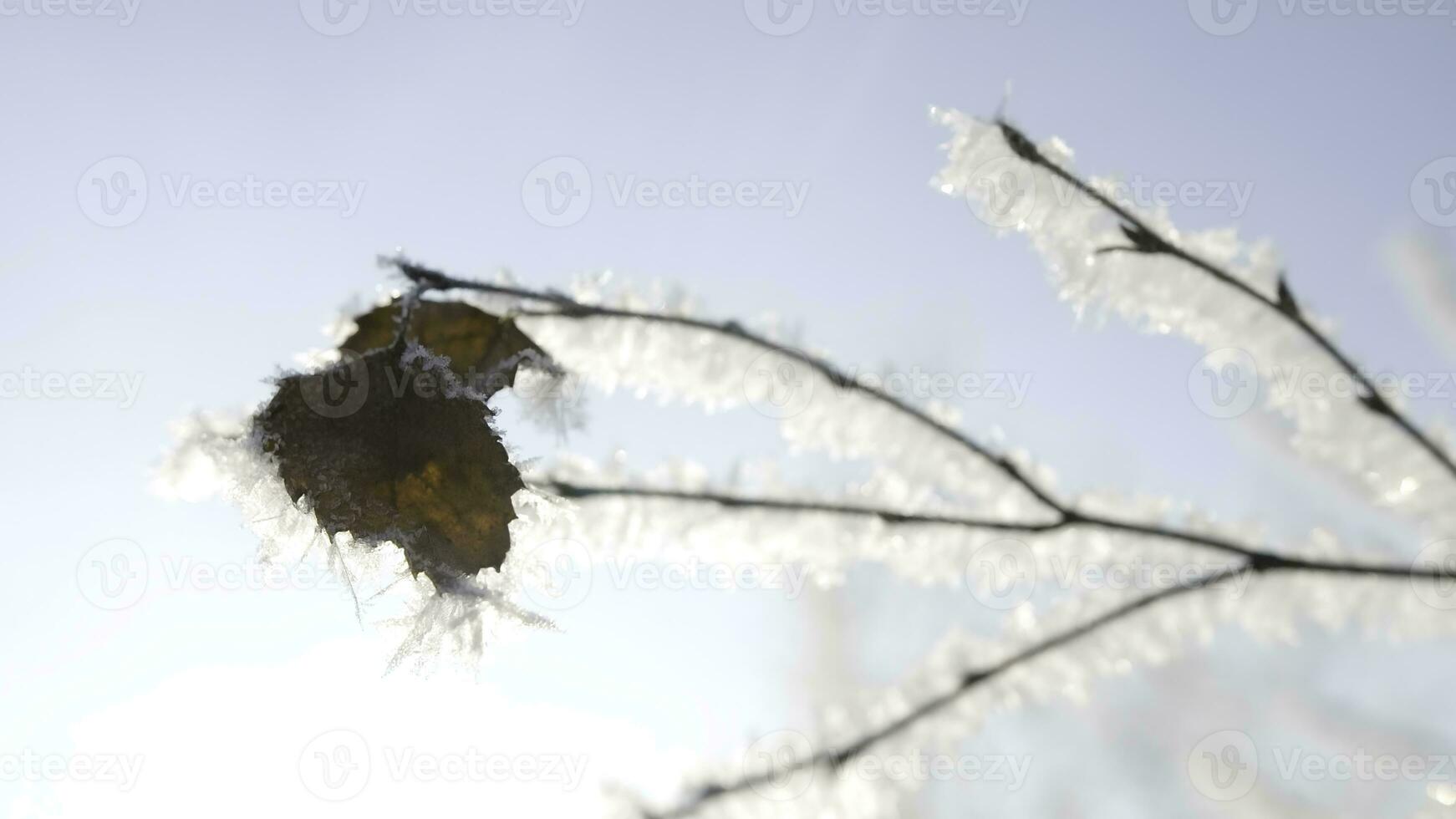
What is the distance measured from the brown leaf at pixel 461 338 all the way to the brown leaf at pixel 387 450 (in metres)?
0.04

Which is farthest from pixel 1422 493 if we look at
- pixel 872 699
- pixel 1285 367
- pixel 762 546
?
pixel 762 546

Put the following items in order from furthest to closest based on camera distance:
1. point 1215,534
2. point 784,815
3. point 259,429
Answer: point 1215,534 → point 784,815 → point 259,429

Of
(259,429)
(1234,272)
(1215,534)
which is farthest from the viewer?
(1234,272)

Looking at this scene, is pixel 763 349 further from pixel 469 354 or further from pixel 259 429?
pixel 259 429

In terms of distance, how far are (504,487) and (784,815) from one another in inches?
23.2

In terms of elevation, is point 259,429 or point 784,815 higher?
point 259,429

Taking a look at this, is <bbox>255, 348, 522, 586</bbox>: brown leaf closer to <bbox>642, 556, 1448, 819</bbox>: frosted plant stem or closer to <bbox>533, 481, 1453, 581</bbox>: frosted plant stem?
<bbox>533, 481, 1453, 581</bbox>: frosted plant stem

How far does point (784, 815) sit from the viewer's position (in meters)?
1.03

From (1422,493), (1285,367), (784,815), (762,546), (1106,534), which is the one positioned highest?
(1285,367)

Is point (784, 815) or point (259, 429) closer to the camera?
point (259, 429)

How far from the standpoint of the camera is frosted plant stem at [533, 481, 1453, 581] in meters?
1.08

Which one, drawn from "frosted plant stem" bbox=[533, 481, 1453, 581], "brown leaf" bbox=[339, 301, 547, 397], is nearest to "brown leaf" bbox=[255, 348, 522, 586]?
"brown leaf" bbox=[339, 301, 547, 397]

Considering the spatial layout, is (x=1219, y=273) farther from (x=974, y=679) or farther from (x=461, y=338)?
(x=461, y=338)

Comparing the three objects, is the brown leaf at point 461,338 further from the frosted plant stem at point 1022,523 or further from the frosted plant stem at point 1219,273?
the frosted plant stem at point 1219,273
